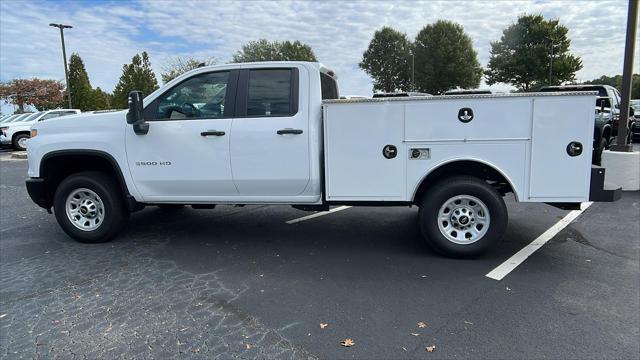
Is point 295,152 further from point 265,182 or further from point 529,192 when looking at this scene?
point 529,192

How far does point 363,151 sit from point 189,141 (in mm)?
1944

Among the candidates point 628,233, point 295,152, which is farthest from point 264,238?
point 628,233

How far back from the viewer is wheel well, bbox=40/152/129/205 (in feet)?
17.2

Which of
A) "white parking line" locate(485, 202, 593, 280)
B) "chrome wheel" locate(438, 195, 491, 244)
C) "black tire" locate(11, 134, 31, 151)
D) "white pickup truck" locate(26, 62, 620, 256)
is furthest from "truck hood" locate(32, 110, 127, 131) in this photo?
"black tire" locate(11, 134, 31, 151)

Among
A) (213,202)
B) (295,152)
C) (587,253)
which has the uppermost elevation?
(295,152)

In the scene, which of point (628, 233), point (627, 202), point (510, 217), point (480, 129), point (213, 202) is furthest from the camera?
point (627, 202)

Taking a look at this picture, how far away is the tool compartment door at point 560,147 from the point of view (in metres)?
4.20

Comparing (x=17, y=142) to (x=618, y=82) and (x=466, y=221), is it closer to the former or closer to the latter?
(x=466, y=221)

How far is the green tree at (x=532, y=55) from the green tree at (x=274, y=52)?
22.2 m

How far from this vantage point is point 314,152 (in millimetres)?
4754

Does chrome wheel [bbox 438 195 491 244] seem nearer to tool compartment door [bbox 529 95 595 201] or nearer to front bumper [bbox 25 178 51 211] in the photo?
tool compartment door [bbox 529 95 595 201]

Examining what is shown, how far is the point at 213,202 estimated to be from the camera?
5.17 m

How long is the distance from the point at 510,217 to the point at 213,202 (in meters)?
4.21

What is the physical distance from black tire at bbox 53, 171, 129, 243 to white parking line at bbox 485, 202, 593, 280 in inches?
168
